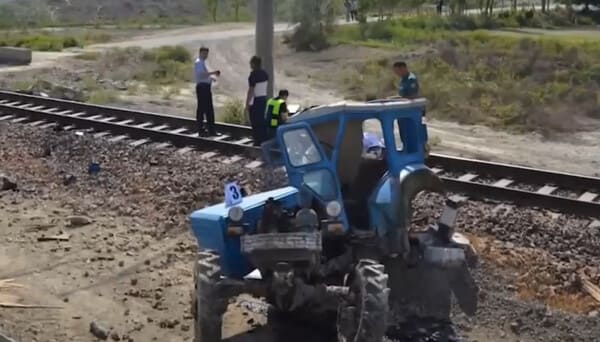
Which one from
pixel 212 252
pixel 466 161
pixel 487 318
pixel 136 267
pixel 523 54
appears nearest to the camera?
pixel 212 252

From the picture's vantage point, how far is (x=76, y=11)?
84438 mm

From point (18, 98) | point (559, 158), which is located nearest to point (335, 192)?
point (559, 158)

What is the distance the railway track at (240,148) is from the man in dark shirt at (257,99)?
35cm

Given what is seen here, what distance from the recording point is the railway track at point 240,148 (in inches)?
550

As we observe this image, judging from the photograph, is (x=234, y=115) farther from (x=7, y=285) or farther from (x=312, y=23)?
(x=312, y=23)

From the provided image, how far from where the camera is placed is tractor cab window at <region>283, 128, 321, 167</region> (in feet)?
28.1

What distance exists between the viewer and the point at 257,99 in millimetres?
17406

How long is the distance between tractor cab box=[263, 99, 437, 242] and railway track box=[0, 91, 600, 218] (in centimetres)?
506

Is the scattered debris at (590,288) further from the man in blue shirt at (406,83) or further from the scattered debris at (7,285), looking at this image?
the scattered debris at (7,285)

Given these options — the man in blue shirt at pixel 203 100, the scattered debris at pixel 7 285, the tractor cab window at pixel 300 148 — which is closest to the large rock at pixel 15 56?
the man in blue shirt at pixel 203 100

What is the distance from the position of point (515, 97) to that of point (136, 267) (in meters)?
15.4

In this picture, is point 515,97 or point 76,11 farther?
point 76,11

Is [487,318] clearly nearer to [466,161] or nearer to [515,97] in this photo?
[466,161]

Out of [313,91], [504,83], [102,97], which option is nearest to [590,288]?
[504,83]
